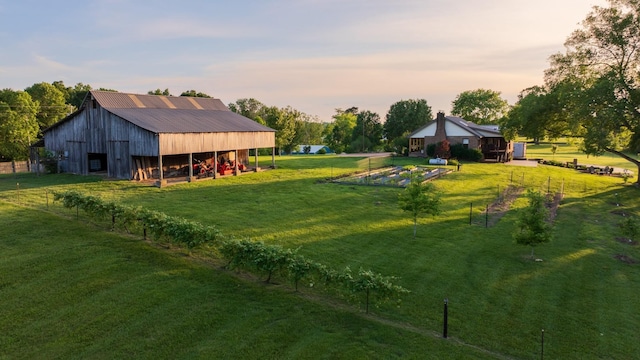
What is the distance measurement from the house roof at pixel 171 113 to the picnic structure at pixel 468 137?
1078 inches

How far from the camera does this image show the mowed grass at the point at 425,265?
32.7 ft

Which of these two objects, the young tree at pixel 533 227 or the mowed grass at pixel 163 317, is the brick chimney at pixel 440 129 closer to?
the young tree at pixel 533 227

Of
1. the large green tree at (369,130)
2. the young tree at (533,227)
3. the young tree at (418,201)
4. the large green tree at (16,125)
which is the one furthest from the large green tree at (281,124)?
the young tree at (533,227)

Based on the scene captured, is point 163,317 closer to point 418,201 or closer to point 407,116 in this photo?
point 418,201

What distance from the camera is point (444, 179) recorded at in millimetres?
36906

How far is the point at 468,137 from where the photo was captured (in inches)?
2206

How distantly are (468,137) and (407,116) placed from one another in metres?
22.8

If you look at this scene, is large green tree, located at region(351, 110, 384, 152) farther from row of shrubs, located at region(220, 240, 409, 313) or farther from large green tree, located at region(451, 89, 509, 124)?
row of shrubs, located at region(220, 240, 409, 313)

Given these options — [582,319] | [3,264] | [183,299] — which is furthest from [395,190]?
[3,264]

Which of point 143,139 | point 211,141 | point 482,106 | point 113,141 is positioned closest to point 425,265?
point 143,139

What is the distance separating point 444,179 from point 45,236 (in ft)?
101

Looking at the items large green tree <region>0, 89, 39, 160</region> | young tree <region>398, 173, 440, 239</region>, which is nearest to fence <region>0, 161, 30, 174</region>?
large green tree <region>0, 89, 39, 160</region>

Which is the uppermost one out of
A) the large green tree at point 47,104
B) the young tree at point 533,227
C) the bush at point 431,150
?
the large green tree at point 47,104

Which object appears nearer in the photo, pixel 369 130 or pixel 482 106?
pixel 369 130
